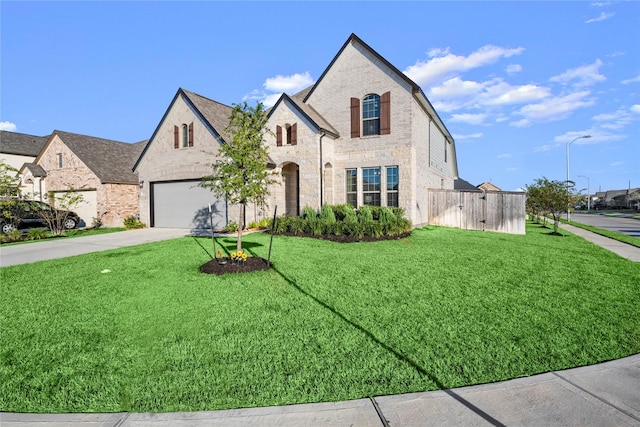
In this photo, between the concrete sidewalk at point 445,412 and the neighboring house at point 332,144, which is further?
the neighboring house at point 332,144

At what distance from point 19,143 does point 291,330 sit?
128 feet

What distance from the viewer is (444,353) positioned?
3.63 m

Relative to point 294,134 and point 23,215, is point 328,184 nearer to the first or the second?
point 294,134

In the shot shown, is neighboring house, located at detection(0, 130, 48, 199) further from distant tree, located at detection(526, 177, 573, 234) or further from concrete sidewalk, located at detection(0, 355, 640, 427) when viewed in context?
distant tree, located at detection(526, 177, 573, 234)

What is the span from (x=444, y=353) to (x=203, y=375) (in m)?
2.63

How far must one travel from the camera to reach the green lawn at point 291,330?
306 cm

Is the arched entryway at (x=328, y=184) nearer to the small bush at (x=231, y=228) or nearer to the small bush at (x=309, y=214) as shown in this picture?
the small bush at (x=309, y=214)

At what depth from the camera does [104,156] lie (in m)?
22.0

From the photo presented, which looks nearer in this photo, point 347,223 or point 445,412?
point 445,412

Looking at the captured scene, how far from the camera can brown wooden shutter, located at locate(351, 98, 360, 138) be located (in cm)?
1572

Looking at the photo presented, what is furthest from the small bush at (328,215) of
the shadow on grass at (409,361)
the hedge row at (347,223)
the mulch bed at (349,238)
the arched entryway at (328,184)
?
the shadow on grass at (409,361)

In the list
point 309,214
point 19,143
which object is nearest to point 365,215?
point 309,214

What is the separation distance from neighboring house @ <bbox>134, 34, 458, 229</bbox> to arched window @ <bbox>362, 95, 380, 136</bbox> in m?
0.05

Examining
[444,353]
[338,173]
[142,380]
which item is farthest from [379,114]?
[142,380]
